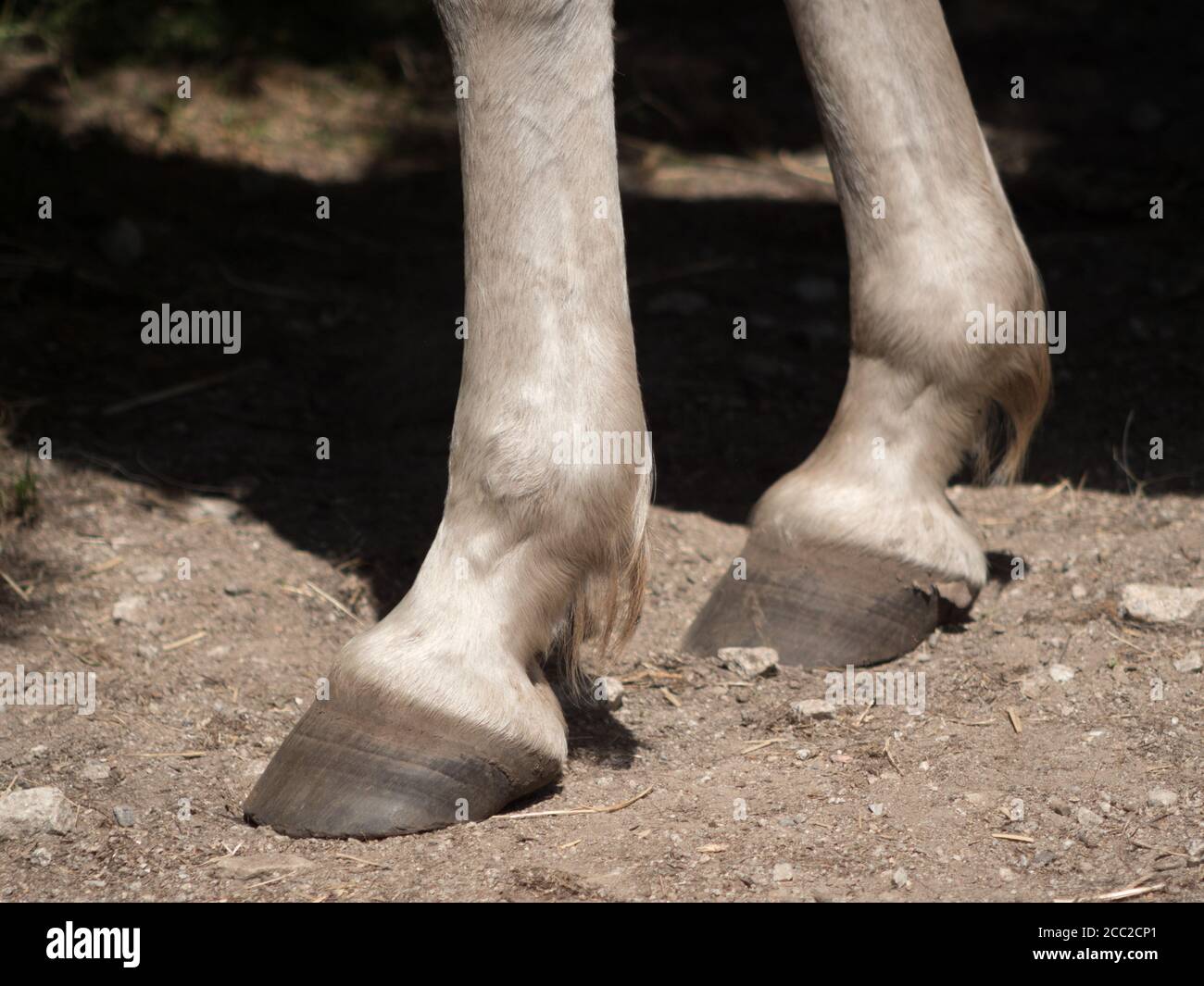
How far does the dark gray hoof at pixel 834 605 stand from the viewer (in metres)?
2.06

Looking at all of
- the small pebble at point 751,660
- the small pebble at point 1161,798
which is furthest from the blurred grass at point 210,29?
the small pebble at point 1161,798

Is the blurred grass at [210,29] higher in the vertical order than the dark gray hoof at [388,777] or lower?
higher

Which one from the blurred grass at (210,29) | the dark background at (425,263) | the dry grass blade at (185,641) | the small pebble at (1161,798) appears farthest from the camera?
the blurred grass at (210,29)

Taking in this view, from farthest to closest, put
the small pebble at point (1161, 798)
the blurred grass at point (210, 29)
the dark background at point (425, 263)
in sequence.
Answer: the blurred grass at point (210, 29), the dark background at point (425, 263), the small pebble at point (1161, 798)

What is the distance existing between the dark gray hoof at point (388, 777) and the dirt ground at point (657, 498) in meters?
0.03

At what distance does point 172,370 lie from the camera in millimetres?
3061

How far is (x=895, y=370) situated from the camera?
2059 mm

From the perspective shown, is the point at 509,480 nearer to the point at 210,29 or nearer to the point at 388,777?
the point at 388,777

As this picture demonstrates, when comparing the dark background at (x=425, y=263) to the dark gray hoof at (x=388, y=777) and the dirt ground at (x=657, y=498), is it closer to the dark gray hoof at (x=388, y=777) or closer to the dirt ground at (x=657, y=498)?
the dirt ground at (x=657, y=498)

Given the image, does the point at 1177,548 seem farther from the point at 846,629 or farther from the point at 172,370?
the point at 172,370

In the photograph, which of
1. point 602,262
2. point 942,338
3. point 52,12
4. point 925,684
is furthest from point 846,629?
point 52,12

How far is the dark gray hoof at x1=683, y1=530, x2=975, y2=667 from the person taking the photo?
2.06m

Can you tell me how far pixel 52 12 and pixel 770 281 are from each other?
267 cm

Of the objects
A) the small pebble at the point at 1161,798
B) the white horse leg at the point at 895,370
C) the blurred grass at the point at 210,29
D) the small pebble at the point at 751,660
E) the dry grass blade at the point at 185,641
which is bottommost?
the small pebble at the point at 1161,798
